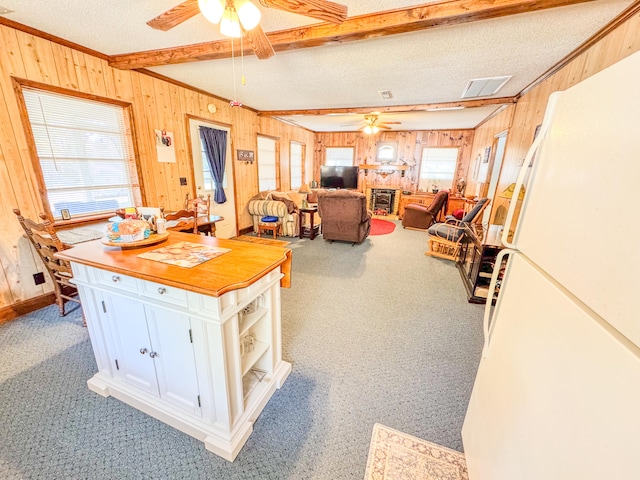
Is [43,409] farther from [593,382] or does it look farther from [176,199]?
[176,199]

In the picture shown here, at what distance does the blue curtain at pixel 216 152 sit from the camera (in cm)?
421

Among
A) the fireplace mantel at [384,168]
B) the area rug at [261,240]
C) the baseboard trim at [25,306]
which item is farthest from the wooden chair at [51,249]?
the fireplace mantel at [384,168]

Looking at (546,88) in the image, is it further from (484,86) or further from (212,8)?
(212,8)

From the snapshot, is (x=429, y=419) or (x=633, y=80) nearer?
(x=633, y=80)

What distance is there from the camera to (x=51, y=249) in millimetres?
2146

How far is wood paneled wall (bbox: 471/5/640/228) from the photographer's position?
1.86m

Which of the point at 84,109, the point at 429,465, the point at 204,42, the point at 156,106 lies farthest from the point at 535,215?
the point at 156,106

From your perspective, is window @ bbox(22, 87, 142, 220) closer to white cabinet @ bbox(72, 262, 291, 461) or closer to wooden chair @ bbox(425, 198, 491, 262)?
white cabinet @ bbox(72, 262, 291, 461)

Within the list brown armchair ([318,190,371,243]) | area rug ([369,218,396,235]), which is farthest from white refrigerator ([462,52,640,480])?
area rug ([369,218,396,235])

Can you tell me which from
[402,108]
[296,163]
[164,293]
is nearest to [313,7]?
[164,293]

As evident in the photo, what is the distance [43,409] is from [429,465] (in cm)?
222

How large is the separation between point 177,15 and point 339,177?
6.60m

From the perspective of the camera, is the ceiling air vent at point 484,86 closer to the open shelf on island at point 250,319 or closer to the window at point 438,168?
the window at point 438,168

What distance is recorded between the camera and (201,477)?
4.00ft
